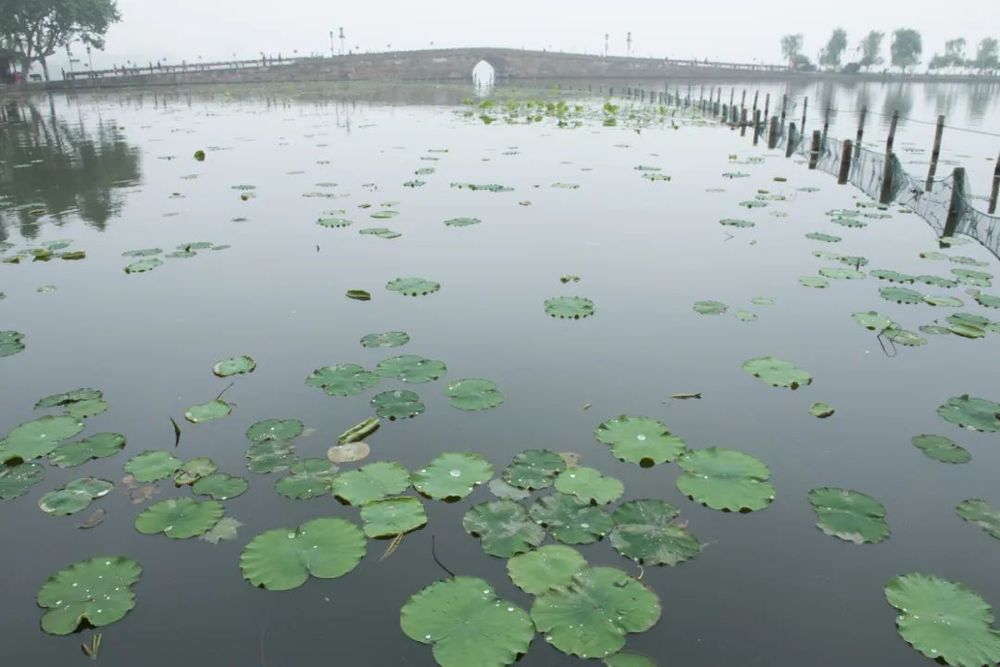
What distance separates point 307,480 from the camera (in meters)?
3.09

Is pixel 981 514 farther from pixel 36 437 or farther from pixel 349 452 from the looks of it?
pixel 36 437

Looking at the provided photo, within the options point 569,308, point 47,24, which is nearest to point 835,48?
point 47,24

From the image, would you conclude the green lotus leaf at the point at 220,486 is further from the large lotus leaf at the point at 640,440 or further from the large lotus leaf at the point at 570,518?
the large lotus leaf at the point at 640,440

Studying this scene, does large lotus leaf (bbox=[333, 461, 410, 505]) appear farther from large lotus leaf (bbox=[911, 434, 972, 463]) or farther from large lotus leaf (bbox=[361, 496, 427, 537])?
large lotus leaf (bbox=[911, 434, 972, 463])

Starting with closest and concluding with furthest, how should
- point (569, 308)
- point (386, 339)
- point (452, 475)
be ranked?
point (452, 475) < point (386, 339) < point (569, 308)

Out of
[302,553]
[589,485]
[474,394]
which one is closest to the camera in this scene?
[302,553]

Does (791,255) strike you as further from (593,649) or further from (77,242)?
(77,242)

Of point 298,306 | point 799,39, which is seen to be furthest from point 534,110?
point 799,39

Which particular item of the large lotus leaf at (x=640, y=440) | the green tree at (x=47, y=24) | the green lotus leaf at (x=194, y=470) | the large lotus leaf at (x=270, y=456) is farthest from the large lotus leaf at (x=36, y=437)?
the green tree at (x=47, y=24)

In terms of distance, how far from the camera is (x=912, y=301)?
546 centimetres

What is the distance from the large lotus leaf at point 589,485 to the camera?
293 cm

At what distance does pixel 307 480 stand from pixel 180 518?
57 cm

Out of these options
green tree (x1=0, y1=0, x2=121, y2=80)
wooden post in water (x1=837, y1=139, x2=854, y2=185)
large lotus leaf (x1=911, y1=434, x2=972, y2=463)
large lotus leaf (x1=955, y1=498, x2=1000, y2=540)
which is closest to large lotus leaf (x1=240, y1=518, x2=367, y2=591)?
large lotus leaf (x1=955, y1=498, x2=1000, y2=540)

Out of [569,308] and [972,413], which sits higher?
[569,308]
